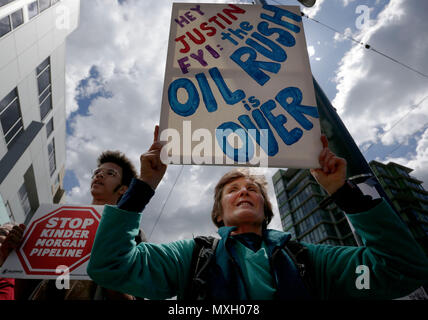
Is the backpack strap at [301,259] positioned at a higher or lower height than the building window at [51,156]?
lower

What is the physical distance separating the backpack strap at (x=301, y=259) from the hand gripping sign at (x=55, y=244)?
1315 mm

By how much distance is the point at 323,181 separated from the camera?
4.53 feet

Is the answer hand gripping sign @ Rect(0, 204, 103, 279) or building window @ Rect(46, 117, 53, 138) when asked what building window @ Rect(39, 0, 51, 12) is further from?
hand gripping sign @ Rect(0, 204, 103, 279)

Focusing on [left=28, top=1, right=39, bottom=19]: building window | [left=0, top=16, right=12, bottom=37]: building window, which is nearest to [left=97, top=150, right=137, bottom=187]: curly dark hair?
[left=0, top=16, right=12, bottom=37]: building window

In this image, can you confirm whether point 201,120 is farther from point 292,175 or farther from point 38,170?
point 292,175

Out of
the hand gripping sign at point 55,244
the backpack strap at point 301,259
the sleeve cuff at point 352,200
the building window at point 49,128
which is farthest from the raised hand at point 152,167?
the building window at point 49,128

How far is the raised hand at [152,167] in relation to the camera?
4.21 ft

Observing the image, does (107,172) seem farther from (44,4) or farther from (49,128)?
(49,128)

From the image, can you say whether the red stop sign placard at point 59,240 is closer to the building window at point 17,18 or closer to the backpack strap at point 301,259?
the backpack strap at point 301,259

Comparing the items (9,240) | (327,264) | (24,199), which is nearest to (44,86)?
(24,199)

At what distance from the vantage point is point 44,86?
42.2 feet

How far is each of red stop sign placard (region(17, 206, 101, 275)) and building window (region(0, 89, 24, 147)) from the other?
11.8 meters

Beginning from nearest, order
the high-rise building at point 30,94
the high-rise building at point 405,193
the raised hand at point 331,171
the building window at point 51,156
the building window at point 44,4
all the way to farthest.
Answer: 1. the raised hand at point 331,171
2. the high-rise building at point 30,94
3. the building window at point 44,4
4. the building window at point 51,156
5. the high-rise building at point 405,193

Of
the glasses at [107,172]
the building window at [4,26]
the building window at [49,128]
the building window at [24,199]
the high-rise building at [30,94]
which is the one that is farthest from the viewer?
the building window at [49,128]
